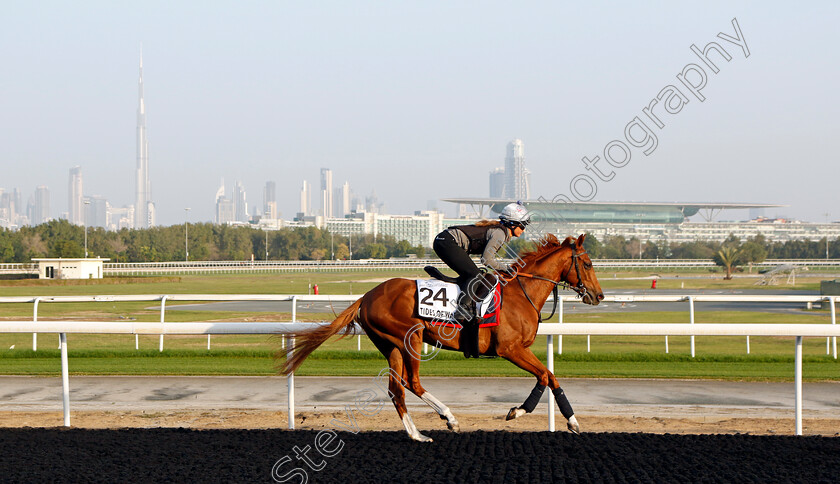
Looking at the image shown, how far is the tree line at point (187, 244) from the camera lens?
7669 cm

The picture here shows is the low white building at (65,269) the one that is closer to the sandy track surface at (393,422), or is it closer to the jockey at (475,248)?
the sandy track surface at (393,422)

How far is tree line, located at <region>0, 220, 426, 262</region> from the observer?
76.7m

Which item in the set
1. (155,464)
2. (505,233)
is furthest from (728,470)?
(155,464)

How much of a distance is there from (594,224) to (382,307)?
9382cm

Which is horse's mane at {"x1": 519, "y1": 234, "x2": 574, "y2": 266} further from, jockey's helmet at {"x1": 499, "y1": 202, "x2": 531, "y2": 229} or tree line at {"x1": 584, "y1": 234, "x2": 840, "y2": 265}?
tree line at {"x1": 584, "y1": 234, "x2": 840, "y2": 265}

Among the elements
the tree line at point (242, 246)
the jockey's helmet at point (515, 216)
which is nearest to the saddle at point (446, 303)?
the jockey's helmet at point (515, 216)

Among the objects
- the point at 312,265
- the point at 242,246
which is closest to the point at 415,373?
the point at 312,265

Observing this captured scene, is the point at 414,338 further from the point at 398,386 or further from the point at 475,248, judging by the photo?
the point at 475,248

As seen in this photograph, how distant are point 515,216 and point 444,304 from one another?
93cm

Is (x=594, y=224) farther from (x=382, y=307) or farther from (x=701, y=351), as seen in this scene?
(x=382, y=307)

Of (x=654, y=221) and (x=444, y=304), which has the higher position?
(x=654, y=221)

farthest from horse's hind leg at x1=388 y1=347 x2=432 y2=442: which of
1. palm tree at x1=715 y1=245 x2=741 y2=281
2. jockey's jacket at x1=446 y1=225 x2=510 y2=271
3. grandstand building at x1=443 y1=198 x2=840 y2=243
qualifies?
grandstand building at x1=443 y1=198 x2=840 y2=243

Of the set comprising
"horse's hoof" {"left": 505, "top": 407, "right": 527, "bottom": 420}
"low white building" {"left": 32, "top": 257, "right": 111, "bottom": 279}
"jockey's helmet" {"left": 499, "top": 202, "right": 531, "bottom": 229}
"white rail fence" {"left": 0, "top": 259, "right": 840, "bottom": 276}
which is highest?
"jockey's helmet" {"left": 499, "top": 202, "right": 531, "bottom": 229}

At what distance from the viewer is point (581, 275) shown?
587cm
